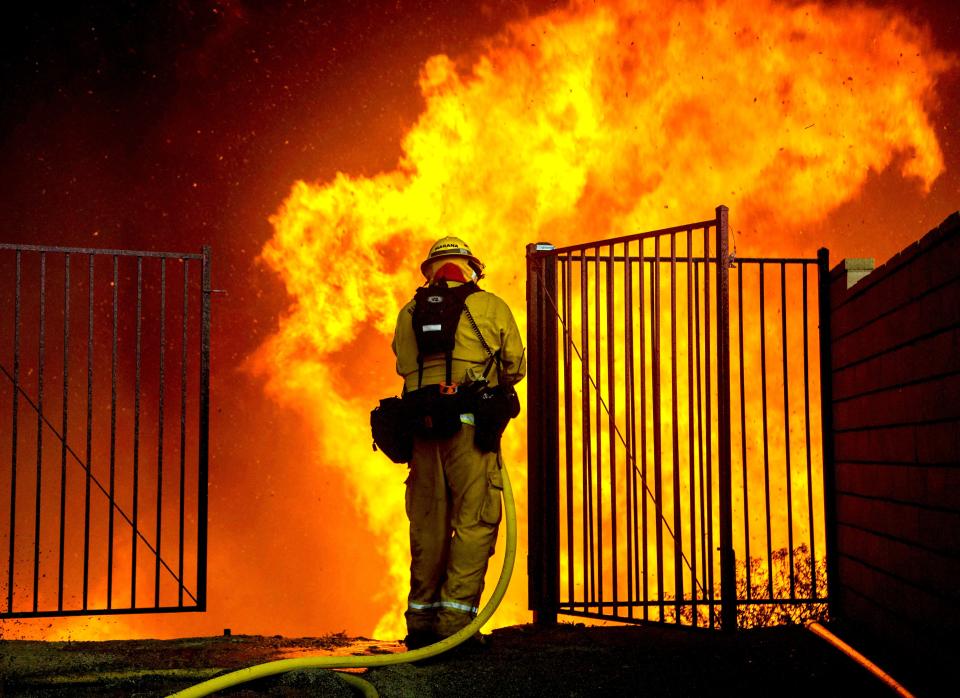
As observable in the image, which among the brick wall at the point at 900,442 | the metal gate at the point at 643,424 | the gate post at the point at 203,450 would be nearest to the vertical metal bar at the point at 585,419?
the metal gate at the point at 643,424

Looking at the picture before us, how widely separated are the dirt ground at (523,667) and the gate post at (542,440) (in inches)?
12.1

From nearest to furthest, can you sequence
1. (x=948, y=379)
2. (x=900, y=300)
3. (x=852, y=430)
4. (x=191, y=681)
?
(x=948, y=379)
(x=191, y=681)
(x=900, y=300)
(x=852, y=430)

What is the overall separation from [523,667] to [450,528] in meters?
0.90

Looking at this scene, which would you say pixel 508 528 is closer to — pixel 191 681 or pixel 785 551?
pixel 191 681

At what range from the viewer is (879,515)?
17.2ft

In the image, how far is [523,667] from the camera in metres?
4.73

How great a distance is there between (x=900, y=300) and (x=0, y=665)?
17.0 feet

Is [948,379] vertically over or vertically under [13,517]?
over

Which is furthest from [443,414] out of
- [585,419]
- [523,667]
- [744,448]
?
[744,448]

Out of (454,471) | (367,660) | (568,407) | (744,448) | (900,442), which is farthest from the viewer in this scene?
(744,448)

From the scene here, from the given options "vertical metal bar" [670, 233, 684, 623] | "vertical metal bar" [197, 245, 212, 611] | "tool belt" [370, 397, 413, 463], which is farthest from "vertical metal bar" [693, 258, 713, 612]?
"vertical metal bar" [197, 245, 212, 611]

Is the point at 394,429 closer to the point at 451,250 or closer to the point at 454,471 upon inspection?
the point at 454,471

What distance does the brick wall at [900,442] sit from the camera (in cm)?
413

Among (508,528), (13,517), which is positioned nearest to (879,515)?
(508,528)
